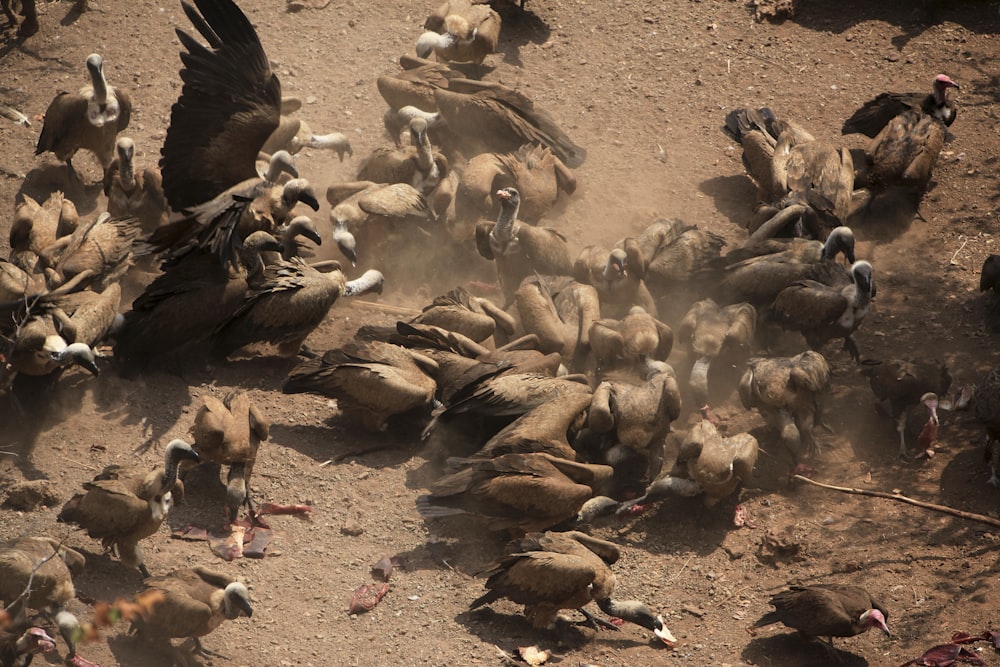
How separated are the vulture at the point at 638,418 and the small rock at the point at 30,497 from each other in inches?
149

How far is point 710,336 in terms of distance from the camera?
9195mm

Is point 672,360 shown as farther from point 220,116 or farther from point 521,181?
point 220,116

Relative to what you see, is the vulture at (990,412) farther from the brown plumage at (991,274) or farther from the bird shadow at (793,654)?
the bird shadow at (793,654)

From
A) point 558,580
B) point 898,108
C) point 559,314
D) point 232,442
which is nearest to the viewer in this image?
point 558,580

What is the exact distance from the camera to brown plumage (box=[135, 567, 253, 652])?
21.1ft

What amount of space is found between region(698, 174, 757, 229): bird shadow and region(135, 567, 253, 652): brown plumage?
6.44m

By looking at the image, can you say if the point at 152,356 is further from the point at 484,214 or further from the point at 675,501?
the point at 675,501

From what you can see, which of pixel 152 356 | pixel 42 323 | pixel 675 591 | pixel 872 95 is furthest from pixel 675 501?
pixel 872 95

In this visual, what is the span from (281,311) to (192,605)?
10.2 ft

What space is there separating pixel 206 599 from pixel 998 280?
271 inches

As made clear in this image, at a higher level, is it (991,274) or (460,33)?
(460,33)

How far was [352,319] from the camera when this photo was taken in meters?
9.95

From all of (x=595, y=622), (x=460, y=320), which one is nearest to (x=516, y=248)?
(x=460, y=320)

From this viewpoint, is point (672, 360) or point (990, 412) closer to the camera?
point (990, 412)
